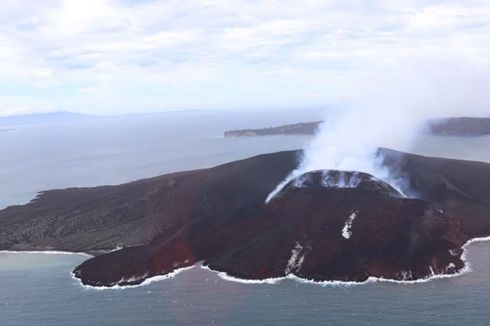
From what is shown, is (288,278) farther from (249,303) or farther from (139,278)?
(139,278)

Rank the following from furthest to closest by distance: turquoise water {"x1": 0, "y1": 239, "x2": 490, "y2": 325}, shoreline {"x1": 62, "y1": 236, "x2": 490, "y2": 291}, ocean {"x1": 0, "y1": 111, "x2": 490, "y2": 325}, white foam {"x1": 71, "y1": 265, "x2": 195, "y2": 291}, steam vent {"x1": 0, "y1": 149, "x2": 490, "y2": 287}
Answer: steam vent {"x1": 0, "y1": 149, "x2": 490, "y2": 287}, white foam {"x1": 71, "y1": 265, "x2": 195, "y2": 291}, shoreline {"x1": 62, "y1": 236, "x2": 490, "y2": 291}, ocean {"x1": 0, "y1": 111, "x2": 490, "y2": 325}, turquoise water {"x1": 0, "y1": 239, "x2": 490, "y2": 325}

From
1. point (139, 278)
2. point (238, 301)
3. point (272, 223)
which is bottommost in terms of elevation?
point (238, 301)

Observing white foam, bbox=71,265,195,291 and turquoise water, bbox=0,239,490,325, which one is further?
white foam, bbox=71,265,195,291

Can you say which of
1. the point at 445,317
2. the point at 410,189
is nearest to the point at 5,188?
the point at 410,189

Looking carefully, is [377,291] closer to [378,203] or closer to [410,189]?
[378,203]

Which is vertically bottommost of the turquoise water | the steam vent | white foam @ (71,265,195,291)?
the turquoise water

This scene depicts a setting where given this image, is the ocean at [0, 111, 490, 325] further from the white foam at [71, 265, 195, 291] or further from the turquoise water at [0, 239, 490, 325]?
the white foam at [71, 265, 195, 291]

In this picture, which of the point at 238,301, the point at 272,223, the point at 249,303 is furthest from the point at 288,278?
the point at 272,223

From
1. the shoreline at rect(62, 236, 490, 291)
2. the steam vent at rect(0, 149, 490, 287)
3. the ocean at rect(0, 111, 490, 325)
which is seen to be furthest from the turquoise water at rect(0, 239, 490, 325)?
the steam vent at rect(0, 149, 490, 287)
